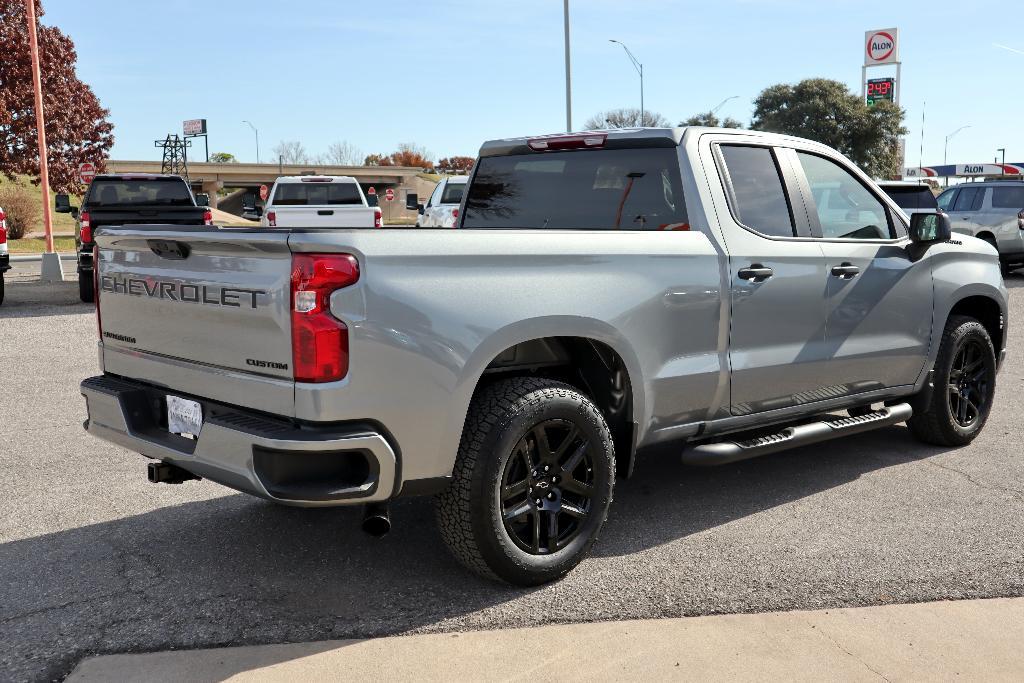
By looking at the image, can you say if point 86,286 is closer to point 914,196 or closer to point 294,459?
point 294,459

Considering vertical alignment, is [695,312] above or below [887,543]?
above

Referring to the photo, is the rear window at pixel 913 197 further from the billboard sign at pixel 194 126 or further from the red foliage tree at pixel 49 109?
the billboard sign at pixel 194 126

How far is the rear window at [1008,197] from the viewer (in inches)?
768

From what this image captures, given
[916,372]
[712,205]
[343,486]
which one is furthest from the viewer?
[916,372]

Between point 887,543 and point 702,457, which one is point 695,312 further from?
point 887,543

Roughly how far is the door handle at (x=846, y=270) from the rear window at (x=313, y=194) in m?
14.0

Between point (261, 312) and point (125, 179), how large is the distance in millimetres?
13043

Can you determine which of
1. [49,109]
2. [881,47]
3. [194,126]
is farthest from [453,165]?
[49,109]

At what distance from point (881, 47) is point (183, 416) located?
245 ft

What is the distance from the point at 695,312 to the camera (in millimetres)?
4621

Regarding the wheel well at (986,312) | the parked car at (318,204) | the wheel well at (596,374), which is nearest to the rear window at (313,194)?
the parked car at (318,204)

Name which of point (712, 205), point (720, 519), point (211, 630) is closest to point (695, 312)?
point (712, 205)

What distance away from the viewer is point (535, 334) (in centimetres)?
401

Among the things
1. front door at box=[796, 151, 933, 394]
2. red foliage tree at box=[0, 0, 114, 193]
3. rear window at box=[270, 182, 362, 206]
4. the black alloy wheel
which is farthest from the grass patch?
the black alloy wheel
